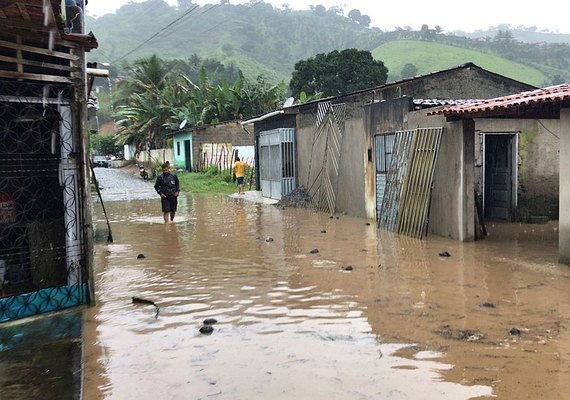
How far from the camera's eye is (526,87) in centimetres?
1916

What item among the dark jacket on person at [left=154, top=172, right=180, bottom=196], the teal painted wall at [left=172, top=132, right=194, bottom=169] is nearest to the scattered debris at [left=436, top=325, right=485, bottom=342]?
the dark jacket on person at [left=154, top=172, right=180, bottom=196]

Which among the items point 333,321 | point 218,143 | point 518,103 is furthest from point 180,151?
point 333,321

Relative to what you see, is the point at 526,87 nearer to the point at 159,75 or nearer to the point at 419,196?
the point at 419,196

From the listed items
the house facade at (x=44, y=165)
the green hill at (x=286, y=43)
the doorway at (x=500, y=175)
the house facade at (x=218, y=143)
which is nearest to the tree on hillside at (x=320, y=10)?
the green hill at (x=286, y=43)

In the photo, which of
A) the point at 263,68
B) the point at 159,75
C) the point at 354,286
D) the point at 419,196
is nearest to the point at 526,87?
the point at 419,196

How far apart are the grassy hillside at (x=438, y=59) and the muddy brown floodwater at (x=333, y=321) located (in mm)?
58881

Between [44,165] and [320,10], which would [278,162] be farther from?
[320,10]

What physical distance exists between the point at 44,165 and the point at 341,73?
33.8 metres

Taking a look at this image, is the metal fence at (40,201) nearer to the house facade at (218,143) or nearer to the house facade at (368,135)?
the house facade at (368,135)

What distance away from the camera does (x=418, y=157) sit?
38.9ft

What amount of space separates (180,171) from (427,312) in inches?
1306

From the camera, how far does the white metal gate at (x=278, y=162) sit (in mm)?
20031

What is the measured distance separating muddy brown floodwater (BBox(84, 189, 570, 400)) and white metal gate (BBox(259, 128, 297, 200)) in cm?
860

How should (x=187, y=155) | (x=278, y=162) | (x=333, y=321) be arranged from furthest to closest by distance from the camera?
(x=187, y=155)
(x=278, y=162)
(x=333, y=321)
